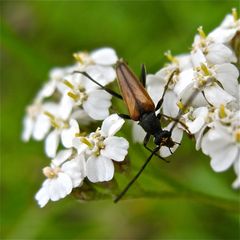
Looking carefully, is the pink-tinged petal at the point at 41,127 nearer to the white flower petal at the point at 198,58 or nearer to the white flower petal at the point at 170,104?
the white flower petal at the point at 170,104

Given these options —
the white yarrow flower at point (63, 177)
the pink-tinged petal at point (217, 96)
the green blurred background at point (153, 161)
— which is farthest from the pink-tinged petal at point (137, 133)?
the green blurred background at point (153, 161)

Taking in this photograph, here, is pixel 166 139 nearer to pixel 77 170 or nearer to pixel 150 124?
pixel 150 124

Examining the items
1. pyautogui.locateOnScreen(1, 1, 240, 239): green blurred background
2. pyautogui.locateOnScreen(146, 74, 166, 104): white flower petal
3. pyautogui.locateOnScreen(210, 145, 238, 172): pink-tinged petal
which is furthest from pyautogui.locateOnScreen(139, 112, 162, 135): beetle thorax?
pyautogui.locateOnScreen(1, 1, 240, 239): green blurred background

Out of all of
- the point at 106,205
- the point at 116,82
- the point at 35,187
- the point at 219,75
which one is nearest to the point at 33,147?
the point at 35,187

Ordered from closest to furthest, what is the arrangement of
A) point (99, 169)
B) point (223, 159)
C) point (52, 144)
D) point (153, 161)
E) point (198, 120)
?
1. point (223, 159)
2. point (198, 120)
3. point (99, 169)
4. point (52, 144)
5. point (153, 161)

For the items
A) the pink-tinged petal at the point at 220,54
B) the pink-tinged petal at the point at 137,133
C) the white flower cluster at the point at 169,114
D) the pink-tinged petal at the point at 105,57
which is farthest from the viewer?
the pink-tinged petal at the point at 105,57

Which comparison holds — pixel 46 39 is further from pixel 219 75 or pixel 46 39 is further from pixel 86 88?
pixel 219 75

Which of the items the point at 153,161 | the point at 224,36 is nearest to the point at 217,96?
the point at 224,36
